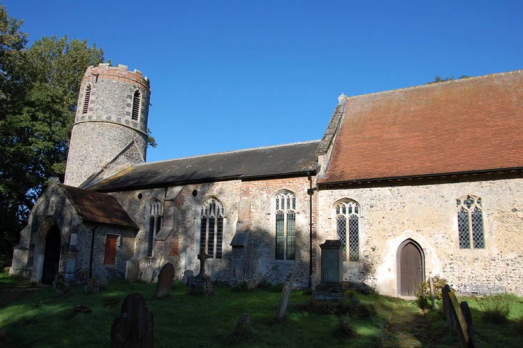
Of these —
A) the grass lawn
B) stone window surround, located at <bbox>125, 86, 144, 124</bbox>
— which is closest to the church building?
the grass lawn

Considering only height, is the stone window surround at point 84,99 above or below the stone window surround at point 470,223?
above

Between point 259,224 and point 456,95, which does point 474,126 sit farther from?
point 259,224

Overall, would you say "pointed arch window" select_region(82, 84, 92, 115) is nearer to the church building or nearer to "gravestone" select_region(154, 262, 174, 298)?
the church building

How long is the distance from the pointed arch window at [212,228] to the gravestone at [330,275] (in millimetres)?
7993

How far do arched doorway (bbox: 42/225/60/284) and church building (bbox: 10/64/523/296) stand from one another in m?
0.07

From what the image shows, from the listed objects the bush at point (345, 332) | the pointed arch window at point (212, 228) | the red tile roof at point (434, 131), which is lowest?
the bush at point (345, 332)

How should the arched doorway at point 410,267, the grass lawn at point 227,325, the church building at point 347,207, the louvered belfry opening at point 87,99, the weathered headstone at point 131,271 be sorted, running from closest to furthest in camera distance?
1. the grass lawn at point 227,325
2. the church building at point 347,207
3. the arched doorway at point 410,267
4. the weathered headstone at point 131,271
5. the louvered belfry opening at point 87,99

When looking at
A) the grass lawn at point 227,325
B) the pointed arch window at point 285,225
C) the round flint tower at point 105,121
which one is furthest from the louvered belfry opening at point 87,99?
the grass lawn at point 227,325

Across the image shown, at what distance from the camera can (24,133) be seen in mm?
28516

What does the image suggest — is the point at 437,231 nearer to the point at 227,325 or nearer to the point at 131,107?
the point at 227,325

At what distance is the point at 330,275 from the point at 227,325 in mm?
4250

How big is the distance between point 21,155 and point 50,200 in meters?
9.11

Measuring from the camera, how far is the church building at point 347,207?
561 inches

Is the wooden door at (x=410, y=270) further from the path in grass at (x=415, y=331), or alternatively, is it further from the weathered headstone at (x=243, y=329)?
the weathered headstone at (x=243, y=329)
